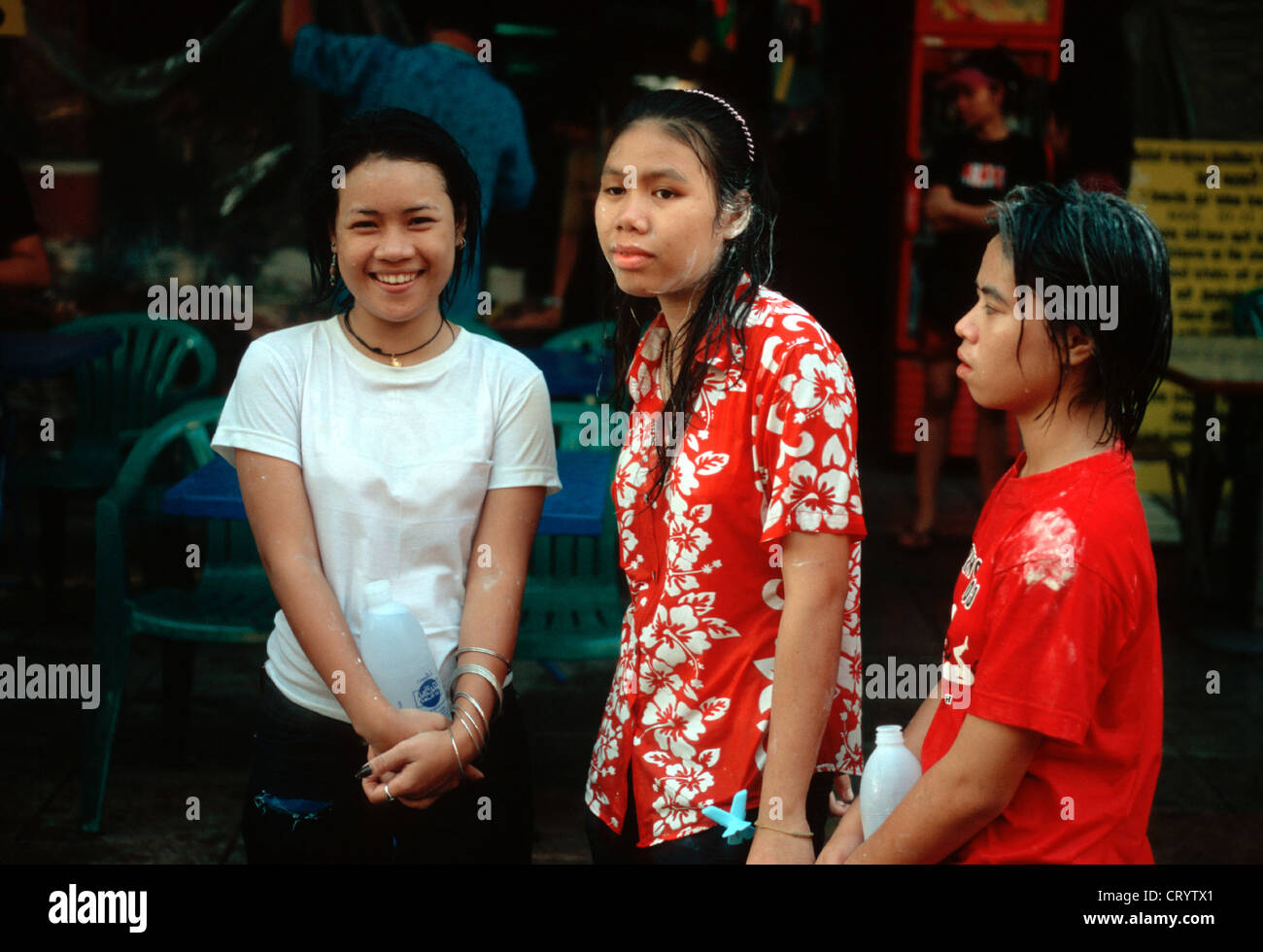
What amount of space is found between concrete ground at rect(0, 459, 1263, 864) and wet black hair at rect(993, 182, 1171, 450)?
2161 millimetres

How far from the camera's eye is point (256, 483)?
6.65 feet

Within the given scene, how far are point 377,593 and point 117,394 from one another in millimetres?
3735

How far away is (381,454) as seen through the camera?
2043mm

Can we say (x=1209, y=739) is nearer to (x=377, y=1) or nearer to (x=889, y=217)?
(x=889, y=217)

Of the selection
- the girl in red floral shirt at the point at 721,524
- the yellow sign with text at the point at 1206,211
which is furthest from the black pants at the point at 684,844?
the yellow sign with text at the point at 1206,211

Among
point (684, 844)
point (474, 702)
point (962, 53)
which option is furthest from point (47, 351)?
point (962, 53)

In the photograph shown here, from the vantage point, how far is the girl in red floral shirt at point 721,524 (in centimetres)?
170

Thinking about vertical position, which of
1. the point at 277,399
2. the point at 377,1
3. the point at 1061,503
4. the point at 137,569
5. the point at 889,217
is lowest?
the point at 137,569

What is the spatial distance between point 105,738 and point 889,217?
207 inches

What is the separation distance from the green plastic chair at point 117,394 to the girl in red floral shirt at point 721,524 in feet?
11.9

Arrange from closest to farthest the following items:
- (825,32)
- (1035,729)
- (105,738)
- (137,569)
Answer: (1035,729)
(105,738)
(137,569)
(825,32)

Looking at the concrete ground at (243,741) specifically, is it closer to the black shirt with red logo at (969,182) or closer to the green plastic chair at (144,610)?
the green plastic chair at (144,610)

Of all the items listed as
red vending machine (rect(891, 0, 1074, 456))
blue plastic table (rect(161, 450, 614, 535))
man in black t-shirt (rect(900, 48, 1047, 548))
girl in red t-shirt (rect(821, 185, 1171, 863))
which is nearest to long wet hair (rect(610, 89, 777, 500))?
girl in red t-shirt (rect(821, 185, 1171, 863))
